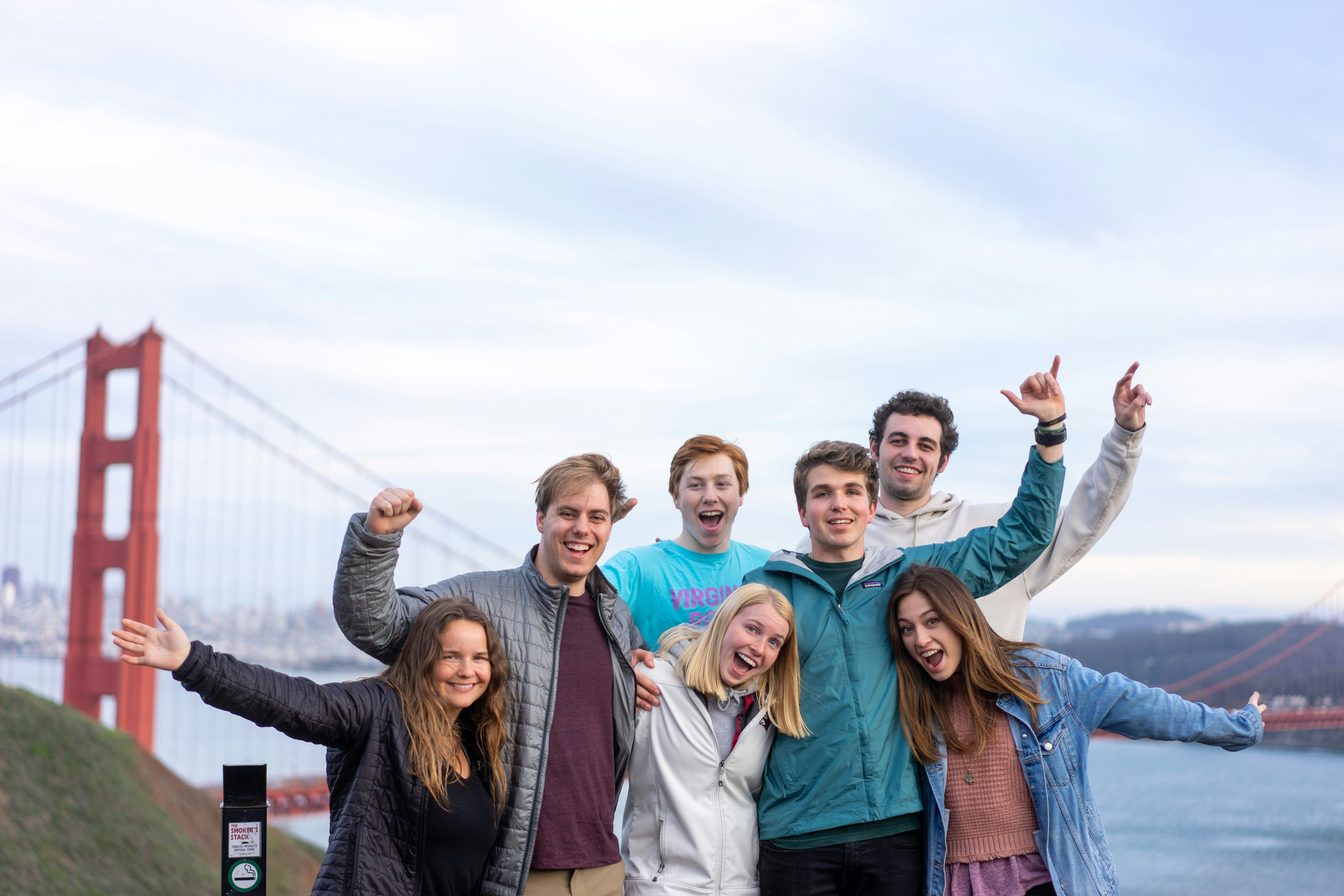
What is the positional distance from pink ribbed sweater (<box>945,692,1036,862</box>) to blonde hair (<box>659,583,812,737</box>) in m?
0.36

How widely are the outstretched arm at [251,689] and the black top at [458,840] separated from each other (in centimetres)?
24

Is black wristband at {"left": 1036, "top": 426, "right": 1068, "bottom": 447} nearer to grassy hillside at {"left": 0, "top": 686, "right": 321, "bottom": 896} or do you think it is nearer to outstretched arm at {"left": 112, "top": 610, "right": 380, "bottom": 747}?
outstretched arm at {"left": 112, "top": 610, "right": 380, "bottom": 747}

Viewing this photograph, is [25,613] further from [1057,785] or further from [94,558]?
[1057,785]

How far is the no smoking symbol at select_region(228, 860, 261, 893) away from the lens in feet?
6.86

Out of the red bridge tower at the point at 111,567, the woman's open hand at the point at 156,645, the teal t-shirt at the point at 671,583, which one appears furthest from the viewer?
the red bridge tower at the point at 111,567

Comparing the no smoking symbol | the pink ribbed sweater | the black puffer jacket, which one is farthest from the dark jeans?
the no smoking symbol

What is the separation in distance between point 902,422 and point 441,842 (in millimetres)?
1731

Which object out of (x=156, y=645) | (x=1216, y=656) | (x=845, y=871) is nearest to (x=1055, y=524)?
(x=845, y=871)

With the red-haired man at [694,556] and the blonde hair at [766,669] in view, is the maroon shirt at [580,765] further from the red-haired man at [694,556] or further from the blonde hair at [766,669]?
the red-haired man at [694,556]

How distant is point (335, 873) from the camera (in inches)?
86.0

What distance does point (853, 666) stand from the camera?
2.52 meters

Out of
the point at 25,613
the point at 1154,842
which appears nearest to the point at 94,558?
the point at 25,613

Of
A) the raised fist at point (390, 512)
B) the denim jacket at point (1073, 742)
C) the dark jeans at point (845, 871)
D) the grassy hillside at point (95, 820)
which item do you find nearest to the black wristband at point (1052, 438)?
the denim jacket at point (1073, 742)

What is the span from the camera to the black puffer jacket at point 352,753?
6.92 ft
